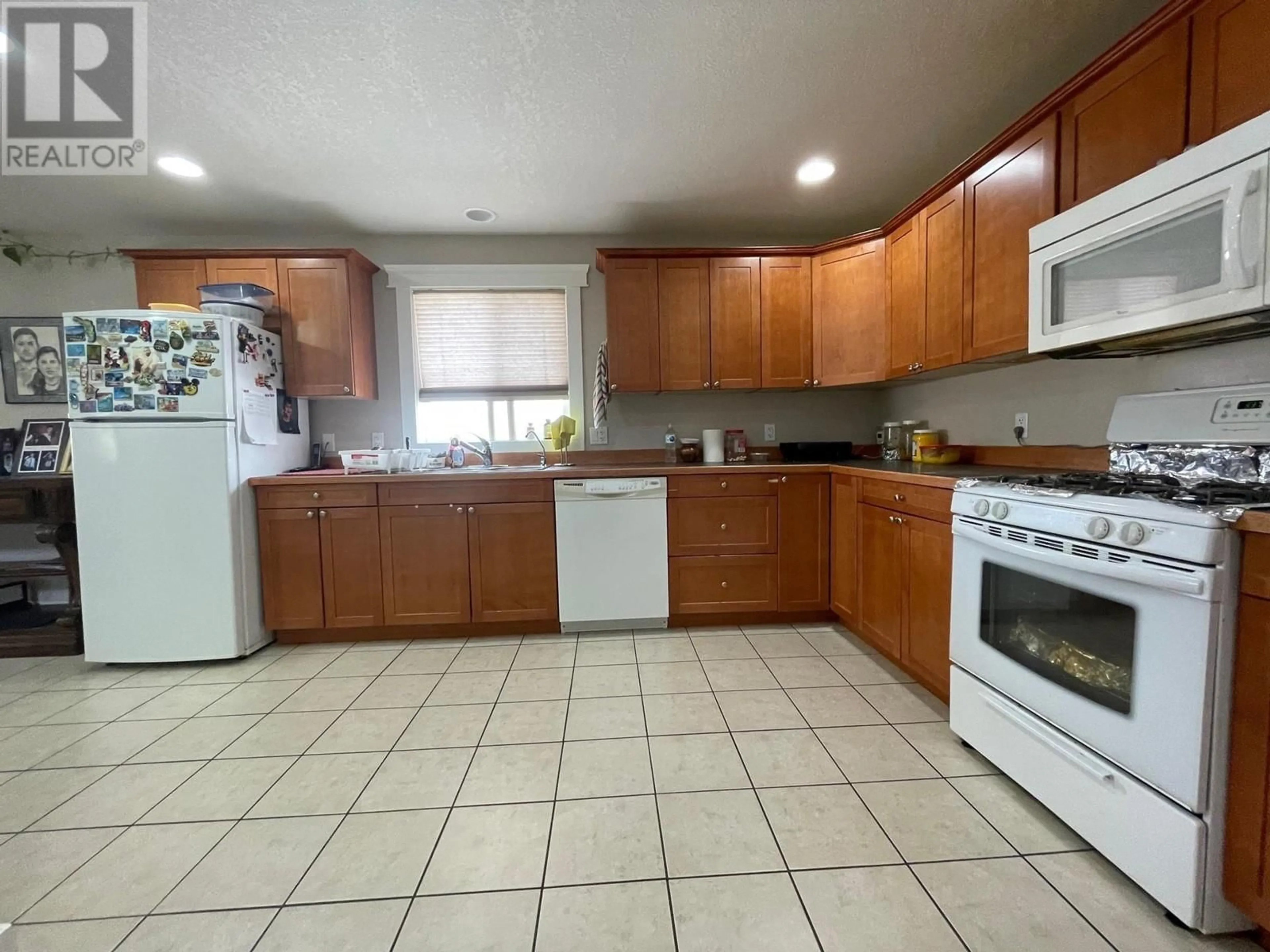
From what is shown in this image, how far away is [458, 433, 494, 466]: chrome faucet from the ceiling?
53.3 inches

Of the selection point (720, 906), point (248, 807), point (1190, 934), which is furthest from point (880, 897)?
point (248, 807)

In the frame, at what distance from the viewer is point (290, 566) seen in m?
2.68

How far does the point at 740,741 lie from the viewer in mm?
1762

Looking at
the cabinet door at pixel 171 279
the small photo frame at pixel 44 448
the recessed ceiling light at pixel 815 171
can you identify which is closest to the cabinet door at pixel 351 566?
the cabinet door at pixel 171 279

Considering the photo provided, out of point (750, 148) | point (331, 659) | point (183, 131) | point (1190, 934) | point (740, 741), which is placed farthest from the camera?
point (331, 659)

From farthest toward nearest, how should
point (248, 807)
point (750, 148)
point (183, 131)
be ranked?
point (750, 148), point (183, 131), point (248, 807)

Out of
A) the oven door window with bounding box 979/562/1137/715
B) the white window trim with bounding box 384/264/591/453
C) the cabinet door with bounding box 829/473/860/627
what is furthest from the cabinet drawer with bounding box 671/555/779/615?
the oven door window with bounding box 979/562/1137/715

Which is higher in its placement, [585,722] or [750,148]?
[750,148]

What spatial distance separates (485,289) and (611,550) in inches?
75.8

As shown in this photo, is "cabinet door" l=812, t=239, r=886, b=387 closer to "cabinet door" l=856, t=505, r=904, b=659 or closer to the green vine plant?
"cabinet door" l=856, t=505, r=904, b=659

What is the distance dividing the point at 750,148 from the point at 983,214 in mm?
1048

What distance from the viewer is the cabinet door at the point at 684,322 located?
3.03 m

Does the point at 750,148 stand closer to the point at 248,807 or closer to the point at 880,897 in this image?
the point at 880,897

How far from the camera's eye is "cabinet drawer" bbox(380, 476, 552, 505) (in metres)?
2.69
